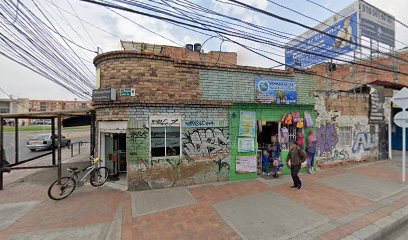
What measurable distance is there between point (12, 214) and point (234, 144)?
6777mm

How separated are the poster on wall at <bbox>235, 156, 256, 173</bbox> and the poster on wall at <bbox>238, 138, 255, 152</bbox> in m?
0.32

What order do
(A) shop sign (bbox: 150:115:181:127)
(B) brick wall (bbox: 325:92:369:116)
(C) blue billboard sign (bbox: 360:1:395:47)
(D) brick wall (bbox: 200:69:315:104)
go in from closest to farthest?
(A) shop sign (bbox: 150:115:181:127)
(D) brick wall (bbox: 200:69:315:104)
(B) brick wall (bbox: 325:92:369:116)
(C) blue billboard sign (bbox: 360:1:395:47)

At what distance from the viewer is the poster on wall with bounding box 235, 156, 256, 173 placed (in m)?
7.34

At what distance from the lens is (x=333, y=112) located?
9141 mm

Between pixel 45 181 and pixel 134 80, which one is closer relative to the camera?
pixel 134 80

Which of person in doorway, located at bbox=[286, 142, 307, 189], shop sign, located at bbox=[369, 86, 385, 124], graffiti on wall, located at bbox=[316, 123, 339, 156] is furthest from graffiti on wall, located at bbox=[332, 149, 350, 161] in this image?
person in doorway, located at bbox=[286, 142, 307, 189]

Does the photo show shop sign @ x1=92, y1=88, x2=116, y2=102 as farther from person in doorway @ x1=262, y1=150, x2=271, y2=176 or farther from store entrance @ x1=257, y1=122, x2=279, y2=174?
person in doorway @ x1=262, y1=150, x2=271, y2=176

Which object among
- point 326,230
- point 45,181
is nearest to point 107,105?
point 45,181

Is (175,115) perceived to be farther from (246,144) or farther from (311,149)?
(311,149)

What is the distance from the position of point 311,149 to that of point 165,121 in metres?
6.42

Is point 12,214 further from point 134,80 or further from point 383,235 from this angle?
point 383,235

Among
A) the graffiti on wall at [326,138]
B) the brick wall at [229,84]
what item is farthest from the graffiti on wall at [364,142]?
the brick wall at [229,84]

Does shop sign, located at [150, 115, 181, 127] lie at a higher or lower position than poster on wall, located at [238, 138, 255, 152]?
higher

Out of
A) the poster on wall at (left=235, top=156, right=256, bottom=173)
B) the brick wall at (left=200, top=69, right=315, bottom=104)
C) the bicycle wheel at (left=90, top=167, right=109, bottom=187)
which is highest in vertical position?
the brick wall at (left=200, top=69, right=315, bottom=104)
